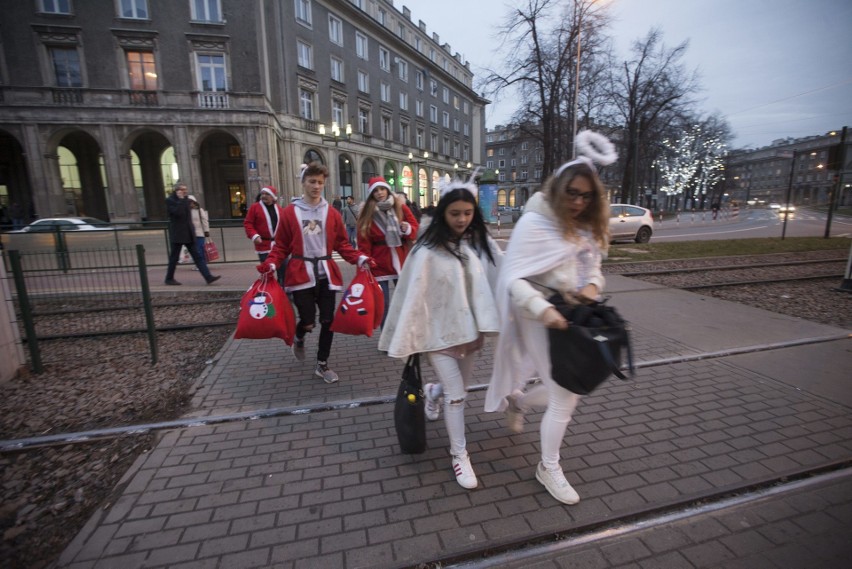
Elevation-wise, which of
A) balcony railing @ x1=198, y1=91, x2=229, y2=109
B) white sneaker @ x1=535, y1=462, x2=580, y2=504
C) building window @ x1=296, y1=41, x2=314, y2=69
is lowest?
white sneaker @ x1=535, y1=462, x2=580, y2=504

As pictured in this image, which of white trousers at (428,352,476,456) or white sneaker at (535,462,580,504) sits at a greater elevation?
white trousers at (428,352,476,456)

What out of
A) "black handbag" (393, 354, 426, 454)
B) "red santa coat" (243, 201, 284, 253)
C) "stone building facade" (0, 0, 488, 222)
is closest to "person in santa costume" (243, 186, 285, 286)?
"red santa coat" (243, 201, 284, 253)

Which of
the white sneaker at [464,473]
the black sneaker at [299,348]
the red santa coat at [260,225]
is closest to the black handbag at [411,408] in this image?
the white sneaker at [464,473]

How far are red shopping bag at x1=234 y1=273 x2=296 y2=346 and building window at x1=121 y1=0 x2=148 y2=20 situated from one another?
31623mm

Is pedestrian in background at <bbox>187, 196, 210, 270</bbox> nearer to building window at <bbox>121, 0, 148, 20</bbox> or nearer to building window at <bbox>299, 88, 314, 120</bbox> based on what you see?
building window at <bbox>121, 0, 148, 20</bbox>

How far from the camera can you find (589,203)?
2410 mm

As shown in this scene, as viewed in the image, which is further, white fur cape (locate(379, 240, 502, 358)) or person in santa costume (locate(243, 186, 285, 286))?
person in santa costume (locate(243, 186, 285, 286))

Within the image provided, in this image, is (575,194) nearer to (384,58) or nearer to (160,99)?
(160,99)

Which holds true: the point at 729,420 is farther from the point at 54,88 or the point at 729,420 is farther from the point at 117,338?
the point at 54,88

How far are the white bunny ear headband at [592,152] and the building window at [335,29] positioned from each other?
38755 mm

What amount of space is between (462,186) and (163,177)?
112 ft

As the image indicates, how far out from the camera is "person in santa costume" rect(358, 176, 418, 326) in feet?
16.2

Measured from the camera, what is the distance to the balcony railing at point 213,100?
1035 inches

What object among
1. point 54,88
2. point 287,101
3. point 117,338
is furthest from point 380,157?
point 117,338
